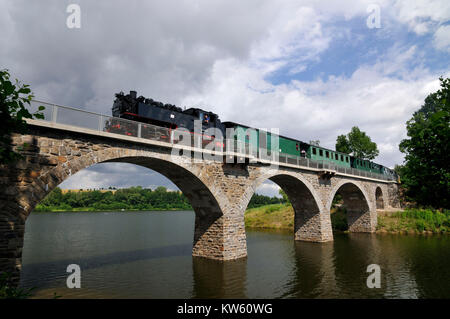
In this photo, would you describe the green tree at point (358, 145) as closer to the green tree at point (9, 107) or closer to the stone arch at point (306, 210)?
the stone arch at point (306, 210)

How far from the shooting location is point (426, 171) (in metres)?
17.1

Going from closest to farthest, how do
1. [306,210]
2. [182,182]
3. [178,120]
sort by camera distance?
[182,182] → [178,120] → [306,210]

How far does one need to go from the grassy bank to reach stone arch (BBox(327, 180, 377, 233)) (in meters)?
1.49

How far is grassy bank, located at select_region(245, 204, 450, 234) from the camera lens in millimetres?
35750

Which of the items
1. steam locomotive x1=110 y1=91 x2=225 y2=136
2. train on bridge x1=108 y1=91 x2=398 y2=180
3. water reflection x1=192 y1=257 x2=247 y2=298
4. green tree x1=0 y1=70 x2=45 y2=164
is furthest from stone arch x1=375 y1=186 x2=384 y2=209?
green tree x1=0 y1=70 x2=45 y2=164

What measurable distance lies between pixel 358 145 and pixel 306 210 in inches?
1126

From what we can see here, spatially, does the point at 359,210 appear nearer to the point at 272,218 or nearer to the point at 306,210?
the point at 272,218

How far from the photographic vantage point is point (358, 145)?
51250 millimetres

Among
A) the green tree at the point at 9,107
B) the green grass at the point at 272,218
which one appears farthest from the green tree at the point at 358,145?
the green tree at the point at 9,107

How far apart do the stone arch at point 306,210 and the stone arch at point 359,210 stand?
10.1m

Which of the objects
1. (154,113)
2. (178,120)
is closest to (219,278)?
(178,120)

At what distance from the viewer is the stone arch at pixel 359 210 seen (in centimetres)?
3728

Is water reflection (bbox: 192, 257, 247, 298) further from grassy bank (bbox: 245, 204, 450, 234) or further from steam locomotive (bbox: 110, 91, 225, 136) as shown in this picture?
grassy bank (bbox: 245, 204, 450, 234)
